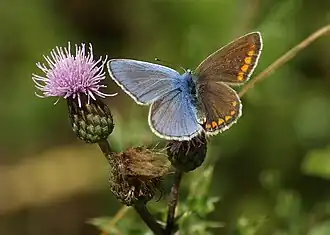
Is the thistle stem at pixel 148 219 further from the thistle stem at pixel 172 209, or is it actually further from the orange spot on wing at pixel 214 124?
the orange spot on wing at pixel 214 124

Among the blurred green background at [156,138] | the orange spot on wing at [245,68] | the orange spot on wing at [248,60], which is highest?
the orange spot on wing at [248,60]

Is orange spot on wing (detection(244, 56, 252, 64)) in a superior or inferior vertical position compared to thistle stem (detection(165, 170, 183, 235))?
superior

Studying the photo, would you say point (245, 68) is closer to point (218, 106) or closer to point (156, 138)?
point (218, 106)

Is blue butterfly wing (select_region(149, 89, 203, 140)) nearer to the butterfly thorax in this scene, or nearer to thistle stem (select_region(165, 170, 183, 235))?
the butterfly thorax

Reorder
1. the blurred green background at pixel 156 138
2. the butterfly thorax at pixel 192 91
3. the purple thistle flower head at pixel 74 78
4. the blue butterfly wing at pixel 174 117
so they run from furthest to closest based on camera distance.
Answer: the blurred green background at pixel 156 138 < the purple thistle flower head at pixel 74 78 < the butterfly thorax at pixel 192 91 < the blue butterfly wing at pixel 174 117

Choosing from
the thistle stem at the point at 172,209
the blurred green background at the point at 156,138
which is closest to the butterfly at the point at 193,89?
the thistle stem at the point at 172,209

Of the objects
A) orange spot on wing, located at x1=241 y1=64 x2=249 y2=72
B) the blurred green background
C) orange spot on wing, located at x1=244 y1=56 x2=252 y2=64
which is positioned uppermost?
orange spot on wing, located at x1=244 y1=56 x2=252 y2=64

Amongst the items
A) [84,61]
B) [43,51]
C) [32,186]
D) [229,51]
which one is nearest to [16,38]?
[43,51]

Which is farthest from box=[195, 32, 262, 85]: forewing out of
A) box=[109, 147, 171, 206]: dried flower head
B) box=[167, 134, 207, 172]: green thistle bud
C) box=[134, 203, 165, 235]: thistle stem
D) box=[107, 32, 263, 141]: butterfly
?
box=[134, 203, 165, 235]: thistle stem
